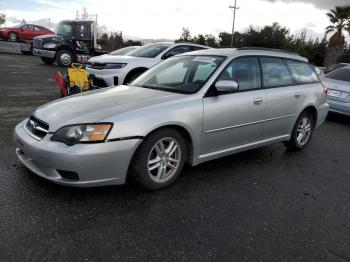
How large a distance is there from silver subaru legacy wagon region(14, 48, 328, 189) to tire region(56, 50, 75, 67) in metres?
13.1

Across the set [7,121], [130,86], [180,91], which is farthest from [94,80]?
[180,91]

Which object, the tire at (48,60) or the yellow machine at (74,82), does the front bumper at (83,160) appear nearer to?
the yellow machine at (74,82)

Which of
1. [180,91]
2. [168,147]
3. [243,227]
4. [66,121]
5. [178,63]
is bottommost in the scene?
[243,227]

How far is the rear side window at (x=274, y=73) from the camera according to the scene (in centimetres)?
479

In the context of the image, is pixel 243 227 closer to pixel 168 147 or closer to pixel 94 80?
pixel 168 147

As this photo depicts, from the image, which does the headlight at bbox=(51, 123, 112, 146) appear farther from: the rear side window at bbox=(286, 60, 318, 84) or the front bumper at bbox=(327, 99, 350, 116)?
the front bumper at bbox=(327, 99, 350, 116)

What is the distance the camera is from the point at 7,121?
5938 millimetres

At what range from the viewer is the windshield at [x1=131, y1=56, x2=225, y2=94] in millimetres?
4191

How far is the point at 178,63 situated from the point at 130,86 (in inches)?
28.7

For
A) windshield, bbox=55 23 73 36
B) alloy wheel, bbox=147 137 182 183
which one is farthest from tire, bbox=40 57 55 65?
alloy wheel, bbox=147 137 182 183

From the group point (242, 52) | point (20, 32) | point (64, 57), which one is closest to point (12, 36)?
point (20, 32)

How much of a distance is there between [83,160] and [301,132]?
12.0 feet

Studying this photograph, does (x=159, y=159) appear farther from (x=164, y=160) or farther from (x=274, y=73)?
(x=274, y=73)

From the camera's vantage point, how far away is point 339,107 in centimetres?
832
